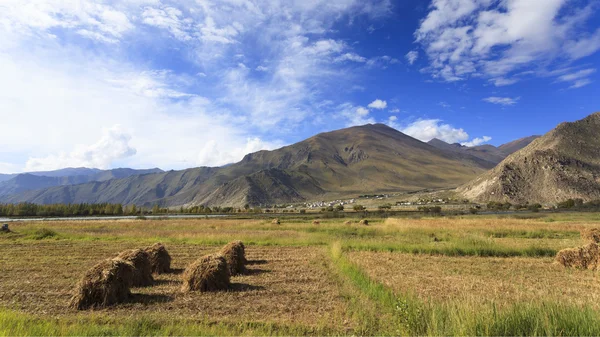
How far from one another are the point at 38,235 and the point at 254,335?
3882 cm

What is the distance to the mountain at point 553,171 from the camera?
4358 inches

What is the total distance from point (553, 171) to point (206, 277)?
144m

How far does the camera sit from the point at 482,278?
50.7 feet

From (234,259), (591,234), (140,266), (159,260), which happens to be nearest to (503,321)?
(234,259)

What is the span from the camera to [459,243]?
84.0 ft

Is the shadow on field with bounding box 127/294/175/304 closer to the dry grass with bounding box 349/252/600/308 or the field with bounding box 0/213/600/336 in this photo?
the field with bounding box 0/213/600/336

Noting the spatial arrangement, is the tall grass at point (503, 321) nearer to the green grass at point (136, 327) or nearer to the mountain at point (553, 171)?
the green grass at point (136, 327)

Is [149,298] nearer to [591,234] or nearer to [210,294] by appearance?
[210,294]

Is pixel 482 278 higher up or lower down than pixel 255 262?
lower down

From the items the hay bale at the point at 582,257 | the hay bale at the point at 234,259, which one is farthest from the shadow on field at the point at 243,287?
the hay bale at the point at 582,257

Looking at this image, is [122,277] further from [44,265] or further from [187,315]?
[44,265]

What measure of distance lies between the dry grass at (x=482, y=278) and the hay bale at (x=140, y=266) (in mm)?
10866

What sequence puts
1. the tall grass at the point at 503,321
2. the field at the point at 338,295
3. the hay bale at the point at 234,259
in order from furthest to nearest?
1. the hay bale at the point at 234,259
2. the field at the point at 338,295
3. the tall grass at the point at 503,321

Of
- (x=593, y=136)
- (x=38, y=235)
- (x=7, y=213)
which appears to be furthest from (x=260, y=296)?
(x=593, y=136)
